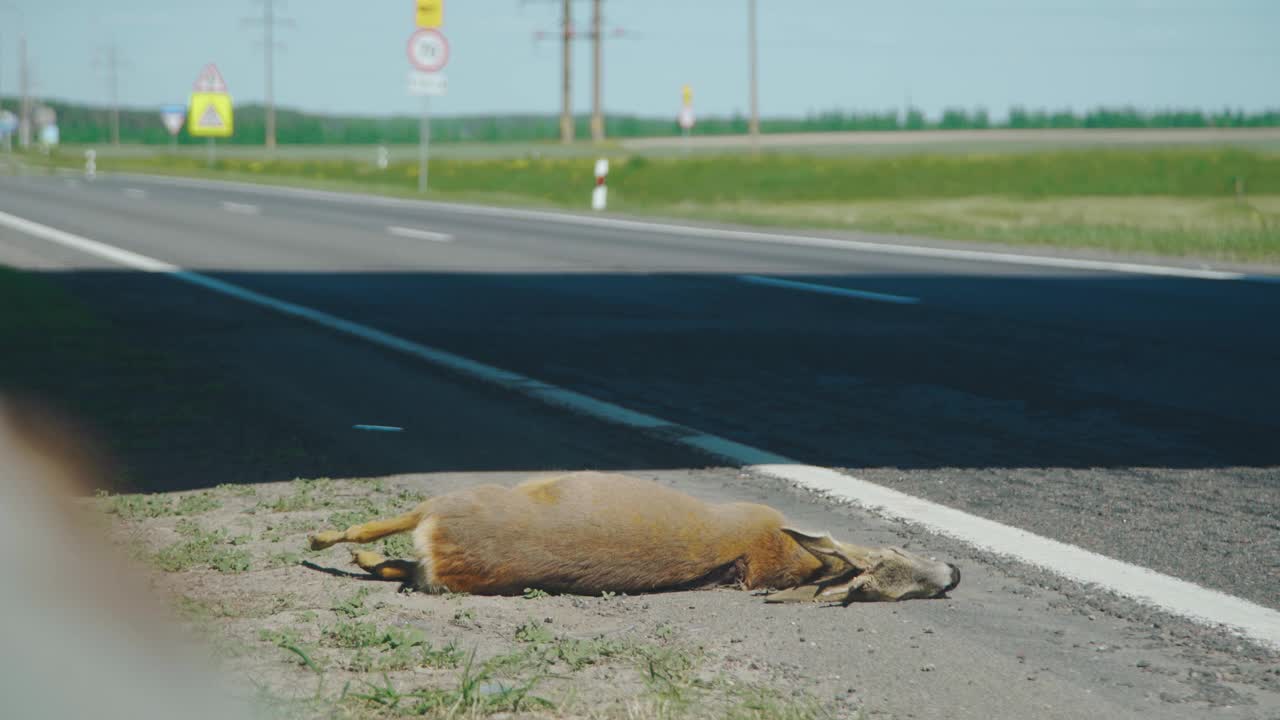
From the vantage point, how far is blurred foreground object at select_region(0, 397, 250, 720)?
3.25 m

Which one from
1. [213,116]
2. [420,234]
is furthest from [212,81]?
[420,234]

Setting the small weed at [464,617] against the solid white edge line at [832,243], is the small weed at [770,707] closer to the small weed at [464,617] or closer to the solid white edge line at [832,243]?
the small weed at [464,617]

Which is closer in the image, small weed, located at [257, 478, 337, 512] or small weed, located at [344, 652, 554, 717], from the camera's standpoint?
small weed, located at [344, 652, 554, 717]

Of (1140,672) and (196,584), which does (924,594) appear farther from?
(196,584)

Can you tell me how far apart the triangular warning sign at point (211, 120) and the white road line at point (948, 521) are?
41.9m

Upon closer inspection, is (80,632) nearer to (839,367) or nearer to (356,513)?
(356,513)

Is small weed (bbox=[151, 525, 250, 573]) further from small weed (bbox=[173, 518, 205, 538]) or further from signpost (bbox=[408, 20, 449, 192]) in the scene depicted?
signpost (bbox=[408, 20, 449, 192])

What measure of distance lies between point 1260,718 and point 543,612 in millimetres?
1917

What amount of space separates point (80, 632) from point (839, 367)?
5.90m

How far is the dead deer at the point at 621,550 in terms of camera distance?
4152 millimetres

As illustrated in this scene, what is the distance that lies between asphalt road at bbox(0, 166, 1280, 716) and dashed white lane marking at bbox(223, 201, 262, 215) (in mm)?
8846

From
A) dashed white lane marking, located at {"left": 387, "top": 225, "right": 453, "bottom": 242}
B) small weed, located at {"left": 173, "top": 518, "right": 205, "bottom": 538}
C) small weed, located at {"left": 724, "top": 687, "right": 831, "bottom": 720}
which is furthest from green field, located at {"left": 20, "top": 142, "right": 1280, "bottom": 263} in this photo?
small weed, located at {"left": 724, "top": 687, "right": 831, "bottom": 720}

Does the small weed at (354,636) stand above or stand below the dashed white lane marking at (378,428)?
below

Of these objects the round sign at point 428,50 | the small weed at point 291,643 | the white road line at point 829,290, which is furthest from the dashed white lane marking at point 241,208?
the small weed at point 291,643
